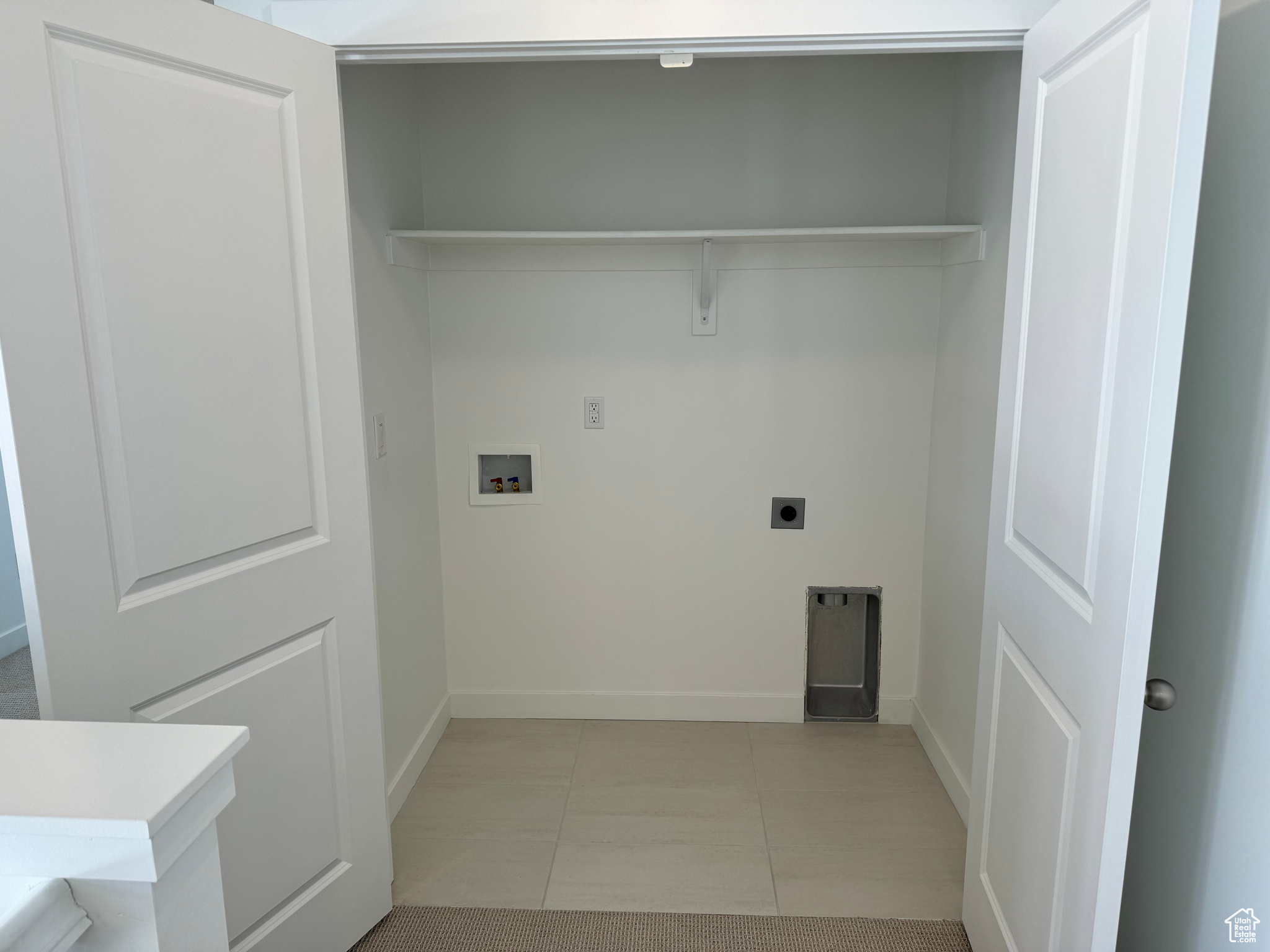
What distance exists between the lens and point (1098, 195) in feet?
3.97

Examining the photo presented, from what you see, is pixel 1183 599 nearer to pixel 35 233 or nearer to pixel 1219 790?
pixel 1219 790

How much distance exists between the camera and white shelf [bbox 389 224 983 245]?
2.25 meters

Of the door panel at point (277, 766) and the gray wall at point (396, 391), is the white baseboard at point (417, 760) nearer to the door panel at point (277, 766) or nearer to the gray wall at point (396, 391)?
the gray wall at point (396, 391)

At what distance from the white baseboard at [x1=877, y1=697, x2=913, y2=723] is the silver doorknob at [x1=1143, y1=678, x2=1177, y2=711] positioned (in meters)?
1.71

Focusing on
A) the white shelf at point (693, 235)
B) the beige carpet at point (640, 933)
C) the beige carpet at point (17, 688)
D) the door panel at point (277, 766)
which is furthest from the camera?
the beige carpet at point (17, 688)

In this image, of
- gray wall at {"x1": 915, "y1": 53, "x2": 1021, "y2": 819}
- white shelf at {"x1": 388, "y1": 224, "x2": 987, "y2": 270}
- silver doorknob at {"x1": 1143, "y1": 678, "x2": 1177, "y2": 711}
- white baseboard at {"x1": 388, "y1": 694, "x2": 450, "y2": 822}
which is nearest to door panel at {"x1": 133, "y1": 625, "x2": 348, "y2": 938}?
white baseboard at {"x1": 388, "y1": 694, "x2": 450, "y2": 822}

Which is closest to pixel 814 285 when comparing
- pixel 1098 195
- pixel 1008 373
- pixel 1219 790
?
pixel 1008 373

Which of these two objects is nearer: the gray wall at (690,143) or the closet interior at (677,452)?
the closet interior at (677,452)

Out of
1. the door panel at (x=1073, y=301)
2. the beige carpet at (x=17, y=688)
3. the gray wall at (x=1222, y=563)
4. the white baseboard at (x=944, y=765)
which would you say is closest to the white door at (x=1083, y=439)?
the door panel at (x=1073, y=301)

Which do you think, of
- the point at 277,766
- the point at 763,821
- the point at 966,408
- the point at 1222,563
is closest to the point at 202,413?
the point at 277,766

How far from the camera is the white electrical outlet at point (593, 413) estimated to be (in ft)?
8.85

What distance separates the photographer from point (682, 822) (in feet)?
7.63

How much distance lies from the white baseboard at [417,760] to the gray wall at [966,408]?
5.27 feet

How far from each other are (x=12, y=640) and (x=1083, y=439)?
12.9ft
